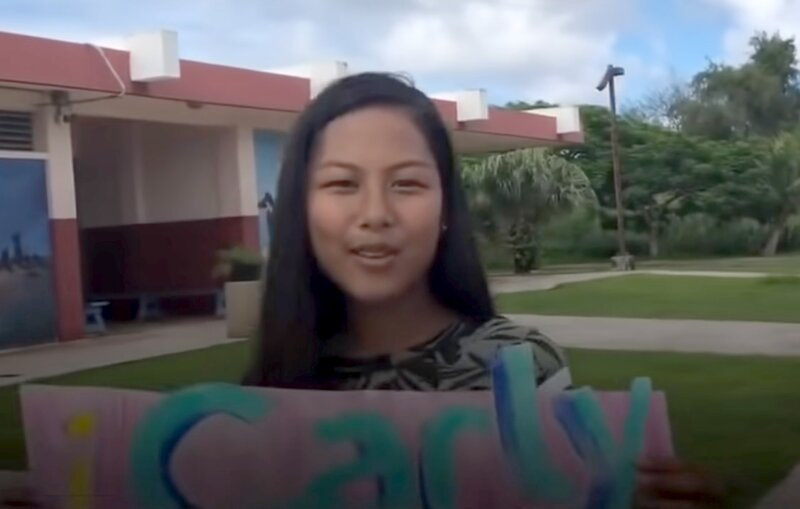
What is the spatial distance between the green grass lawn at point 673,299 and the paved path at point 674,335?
614mm

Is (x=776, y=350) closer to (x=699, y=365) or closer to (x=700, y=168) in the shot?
(x=699, y=365)

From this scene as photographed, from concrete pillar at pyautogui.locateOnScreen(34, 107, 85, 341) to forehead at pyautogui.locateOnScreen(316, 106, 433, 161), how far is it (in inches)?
489

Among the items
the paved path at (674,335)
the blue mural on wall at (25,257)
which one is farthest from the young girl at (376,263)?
the blue mural on wall at (25,257)

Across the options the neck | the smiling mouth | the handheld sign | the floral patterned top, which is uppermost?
the smiling mouth

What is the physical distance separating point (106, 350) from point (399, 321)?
1142cm

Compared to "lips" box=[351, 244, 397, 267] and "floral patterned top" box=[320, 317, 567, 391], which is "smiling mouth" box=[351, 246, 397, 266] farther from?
"floral patterned top" box=[320, 317, 567, 391]

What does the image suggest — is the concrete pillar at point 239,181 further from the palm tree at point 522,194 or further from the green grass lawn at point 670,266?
the palm tree at point 522,194

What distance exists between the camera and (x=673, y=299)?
16.8 metres

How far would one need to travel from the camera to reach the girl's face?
1515mm

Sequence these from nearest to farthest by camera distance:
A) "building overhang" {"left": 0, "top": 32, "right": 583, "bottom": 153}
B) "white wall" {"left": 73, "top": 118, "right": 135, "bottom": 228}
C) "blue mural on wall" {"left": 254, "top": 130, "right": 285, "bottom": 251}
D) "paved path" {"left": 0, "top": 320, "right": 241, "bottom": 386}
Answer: "paved path" {"left": 0, "top": 320, "right": 241, "bottom": 386} < "building overhang" {"left": 0, "top": 32, "right": 583, "bottom": 153} < "blue mural on wall" {"left": 254, "top": 130, "right": 285, "bottom": 251} < "white wall" {"left": 73, "top": 118, "right": 135, "bottom": 228}

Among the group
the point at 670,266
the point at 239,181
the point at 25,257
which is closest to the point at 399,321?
the point at 25,257

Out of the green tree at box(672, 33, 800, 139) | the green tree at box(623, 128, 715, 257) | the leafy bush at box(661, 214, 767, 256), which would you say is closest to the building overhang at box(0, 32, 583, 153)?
the green tree at box(623, 128, 715, 257)

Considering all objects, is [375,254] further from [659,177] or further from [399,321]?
[659,177]

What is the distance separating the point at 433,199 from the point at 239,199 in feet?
48.1
